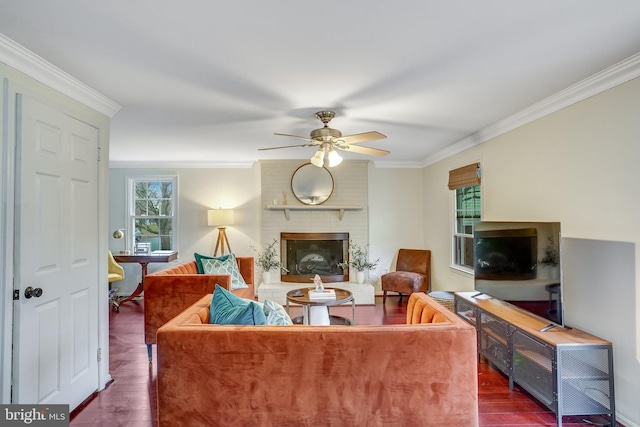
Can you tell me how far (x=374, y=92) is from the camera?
8.58 ft

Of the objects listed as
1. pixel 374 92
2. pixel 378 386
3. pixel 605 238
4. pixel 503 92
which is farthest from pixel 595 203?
pixel 378 386

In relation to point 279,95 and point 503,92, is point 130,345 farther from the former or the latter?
point 503,92

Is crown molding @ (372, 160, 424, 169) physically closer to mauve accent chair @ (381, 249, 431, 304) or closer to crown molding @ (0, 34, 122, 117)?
mauve accent chair @ (381, 249, 431, 304)

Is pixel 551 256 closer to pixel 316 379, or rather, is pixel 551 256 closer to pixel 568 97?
pixel 568 97

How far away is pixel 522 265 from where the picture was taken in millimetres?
2762

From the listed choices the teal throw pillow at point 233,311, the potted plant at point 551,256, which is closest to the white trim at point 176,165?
the teal throw pillow at point 233,311

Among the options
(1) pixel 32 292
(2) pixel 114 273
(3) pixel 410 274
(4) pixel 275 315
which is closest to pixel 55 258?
(1) pixel 32 292

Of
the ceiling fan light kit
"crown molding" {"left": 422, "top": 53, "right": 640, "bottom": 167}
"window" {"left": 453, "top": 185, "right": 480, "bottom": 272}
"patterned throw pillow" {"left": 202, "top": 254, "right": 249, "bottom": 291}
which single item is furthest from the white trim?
"crown molding" {"left": 422, "top": 53, "right": 640, "bottom": 167}

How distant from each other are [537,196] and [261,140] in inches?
117

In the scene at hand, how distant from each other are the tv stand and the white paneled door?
3.15 meters

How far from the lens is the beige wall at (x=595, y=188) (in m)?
2.15

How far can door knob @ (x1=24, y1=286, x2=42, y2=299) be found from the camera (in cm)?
199

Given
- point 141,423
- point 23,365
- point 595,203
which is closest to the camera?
point 23,365

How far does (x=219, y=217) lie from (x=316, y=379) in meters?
4.06
